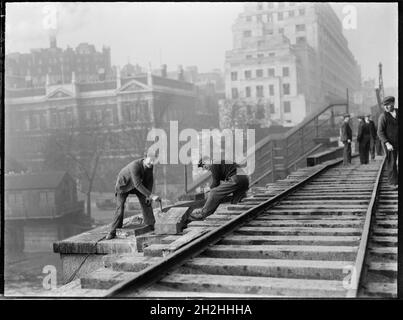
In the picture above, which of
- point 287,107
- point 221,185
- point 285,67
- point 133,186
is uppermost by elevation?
point 285,67

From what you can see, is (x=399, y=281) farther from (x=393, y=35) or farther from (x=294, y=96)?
(x=294, y=96)

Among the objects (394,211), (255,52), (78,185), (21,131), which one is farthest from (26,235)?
(394,211)

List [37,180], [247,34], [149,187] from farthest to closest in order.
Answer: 1. [37,180]
2. [247,34]
3. [149,187]

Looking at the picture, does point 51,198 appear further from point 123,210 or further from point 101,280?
point 101,280

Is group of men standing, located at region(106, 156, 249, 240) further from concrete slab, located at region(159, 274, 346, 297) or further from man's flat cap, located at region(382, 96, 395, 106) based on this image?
concrete slab, located at region(159, 274, 346, 297)

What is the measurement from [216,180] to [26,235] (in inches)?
1189

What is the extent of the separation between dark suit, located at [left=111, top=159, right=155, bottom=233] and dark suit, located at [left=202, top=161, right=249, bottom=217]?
102 cm

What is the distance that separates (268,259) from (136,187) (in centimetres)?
283

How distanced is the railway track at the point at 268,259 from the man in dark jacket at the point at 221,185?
2.36 ft

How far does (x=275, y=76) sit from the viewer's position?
26.5 metres

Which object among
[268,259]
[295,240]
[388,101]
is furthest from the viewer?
[388,101]

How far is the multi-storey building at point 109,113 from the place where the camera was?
29906 mm

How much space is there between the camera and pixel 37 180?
103ft

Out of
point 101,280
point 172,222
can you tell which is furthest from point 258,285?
point 172,222
